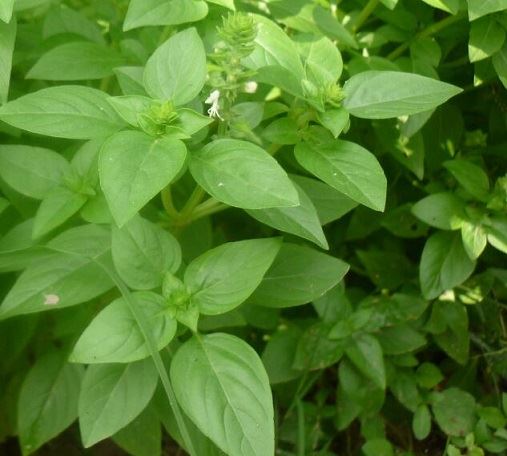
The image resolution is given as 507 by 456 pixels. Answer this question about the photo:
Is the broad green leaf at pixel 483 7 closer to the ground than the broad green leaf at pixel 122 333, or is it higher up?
higher up

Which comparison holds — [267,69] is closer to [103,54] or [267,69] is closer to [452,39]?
[103,54]

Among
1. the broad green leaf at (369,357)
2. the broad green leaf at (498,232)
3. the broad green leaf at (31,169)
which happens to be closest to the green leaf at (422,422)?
the broad green leaf at (369,357)

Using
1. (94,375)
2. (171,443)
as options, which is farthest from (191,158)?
(171,443)

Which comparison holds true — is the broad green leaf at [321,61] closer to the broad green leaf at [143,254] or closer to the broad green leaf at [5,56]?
the broad green leaf at [143,254]

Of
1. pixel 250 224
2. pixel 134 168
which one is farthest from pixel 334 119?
pixel 250 224

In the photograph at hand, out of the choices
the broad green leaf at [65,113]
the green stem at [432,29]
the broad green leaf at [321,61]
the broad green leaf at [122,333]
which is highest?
the broad green leaf at [321,61]

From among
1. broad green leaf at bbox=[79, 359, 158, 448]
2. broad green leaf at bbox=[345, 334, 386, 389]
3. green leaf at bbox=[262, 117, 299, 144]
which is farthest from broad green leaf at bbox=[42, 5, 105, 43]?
broad green leaf at bbox=[345, 334, 386, 389]
